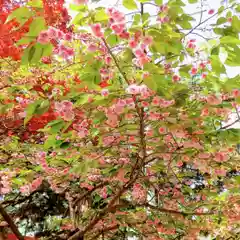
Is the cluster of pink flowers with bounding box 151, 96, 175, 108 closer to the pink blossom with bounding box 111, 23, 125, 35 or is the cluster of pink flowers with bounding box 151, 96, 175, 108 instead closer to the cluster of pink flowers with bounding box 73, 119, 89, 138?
the pink blossom with bounding box 111, 23, 125, 35

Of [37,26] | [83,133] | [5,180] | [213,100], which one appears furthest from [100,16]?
[5,180]

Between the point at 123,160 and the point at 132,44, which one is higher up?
the point at 132,44

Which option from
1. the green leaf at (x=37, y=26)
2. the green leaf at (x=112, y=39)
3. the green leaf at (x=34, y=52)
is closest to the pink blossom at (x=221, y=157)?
the green leaf at (x=112, y=39)

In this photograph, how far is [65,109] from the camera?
9.07ft

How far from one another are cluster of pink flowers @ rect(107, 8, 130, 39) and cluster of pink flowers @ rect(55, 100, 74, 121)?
788 mm

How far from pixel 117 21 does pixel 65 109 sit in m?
0.90

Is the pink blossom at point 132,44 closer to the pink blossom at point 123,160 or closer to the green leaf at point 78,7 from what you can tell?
the green leaf at point 78,7

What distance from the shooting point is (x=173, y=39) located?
89.9 inches

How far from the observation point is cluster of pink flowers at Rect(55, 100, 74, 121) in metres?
2.75

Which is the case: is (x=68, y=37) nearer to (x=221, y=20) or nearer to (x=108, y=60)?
(x=108, y=60)

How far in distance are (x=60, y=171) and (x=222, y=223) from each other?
3.35m

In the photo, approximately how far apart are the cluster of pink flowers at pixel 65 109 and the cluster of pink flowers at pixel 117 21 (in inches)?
31.0

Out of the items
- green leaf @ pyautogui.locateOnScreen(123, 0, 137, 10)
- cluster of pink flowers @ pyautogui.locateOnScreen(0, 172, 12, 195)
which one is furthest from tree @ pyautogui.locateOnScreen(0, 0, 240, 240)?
cluster of pink flowers @ pyautogui.locateOnScreen(0, 172, 12, 195)

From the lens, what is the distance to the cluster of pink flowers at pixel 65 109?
2.75 metres
